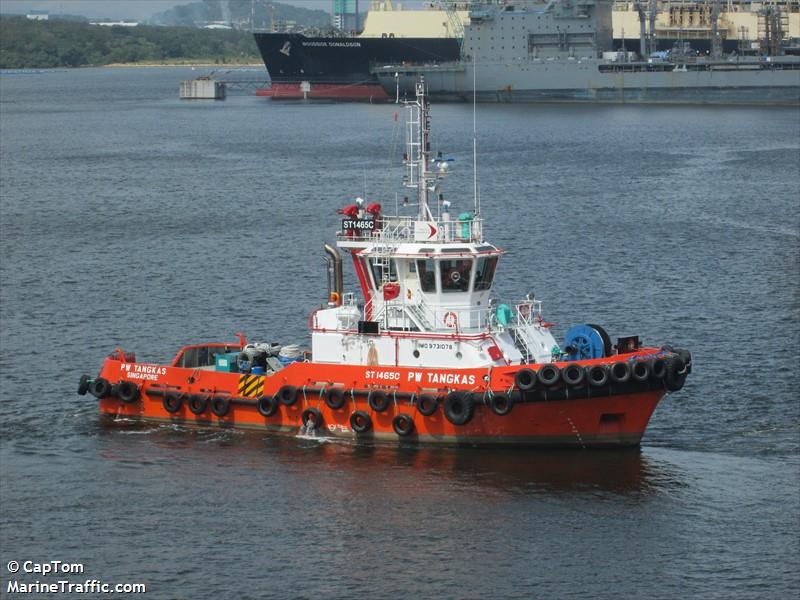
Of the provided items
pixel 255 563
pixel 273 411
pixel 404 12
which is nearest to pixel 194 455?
pixel 273 411

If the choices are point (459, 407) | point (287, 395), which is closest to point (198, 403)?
point (287, 395)

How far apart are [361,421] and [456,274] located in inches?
130

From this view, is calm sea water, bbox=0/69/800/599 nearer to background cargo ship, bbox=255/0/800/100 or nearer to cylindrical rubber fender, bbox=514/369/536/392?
cylindrical rubber fender, bbox=514/369/536/392

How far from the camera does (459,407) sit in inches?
1109

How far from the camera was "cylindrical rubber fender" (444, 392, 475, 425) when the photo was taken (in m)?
28.0

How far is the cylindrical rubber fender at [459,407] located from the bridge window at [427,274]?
230 centimetres

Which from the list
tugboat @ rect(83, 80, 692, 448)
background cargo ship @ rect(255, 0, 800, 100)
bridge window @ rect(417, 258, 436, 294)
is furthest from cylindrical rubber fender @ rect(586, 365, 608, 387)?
background cargo ship @ rect(255, 0, 800, 100)

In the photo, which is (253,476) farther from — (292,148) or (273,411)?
(292,148)

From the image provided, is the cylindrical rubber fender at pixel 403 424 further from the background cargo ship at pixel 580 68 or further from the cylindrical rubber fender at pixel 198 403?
the background cargo ship at pixel 580 68

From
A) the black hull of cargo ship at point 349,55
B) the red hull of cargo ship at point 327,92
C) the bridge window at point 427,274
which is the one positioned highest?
the black hull of cargo ship at point 349,55

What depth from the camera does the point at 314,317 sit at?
29.9 meters

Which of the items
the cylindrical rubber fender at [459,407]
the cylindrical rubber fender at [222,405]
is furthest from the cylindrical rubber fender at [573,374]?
the cylindrical rubber fender at [222,405]

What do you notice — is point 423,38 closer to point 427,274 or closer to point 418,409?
point 427,274

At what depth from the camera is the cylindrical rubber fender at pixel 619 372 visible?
27.5m
